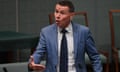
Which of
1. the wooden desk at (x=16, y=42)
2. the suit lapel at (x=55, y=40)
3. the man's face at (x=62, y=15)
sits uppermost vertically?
the man's face at (x=62, y=15)

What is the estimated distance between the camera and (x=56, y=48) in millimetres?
2756

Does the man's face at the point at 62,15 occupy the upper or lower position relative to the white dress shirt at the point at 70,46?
upper

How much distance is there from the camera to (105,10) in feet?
17.5

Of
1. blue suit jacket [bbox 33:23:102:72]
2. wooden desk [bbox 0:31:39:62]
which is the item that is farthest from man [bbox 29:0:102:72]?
wooden desk [bbox 0:31:39:62]

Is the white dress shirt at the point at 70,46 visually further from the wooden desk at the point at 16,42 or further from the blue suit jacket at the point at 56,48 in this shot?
the wooden desk at the point at 16,42

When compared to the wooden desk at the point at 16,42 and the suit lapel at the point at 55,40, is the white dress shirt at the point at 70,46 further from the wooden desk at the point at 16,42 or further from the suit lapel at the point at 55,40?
the wooden desk at the point at 16,42

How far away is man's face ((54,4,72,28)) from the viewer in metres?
2.76

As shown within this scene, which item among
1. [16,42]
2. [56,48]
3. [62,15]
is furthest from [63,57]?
[16,42]

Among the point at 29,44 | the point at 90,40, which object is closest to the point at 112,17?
the point at 29,44

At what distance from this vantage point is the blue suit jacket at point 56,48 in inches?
108

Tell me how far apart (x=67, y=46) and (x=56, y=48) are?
0.35 ft

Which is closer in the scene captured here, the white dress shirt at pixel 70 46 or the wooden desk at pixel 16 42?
the white dress shirt at pixel 70 46

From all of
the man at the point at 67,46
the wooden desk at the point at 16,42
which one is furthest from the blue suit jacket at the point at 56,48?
the wooden desk at the point at 16,42

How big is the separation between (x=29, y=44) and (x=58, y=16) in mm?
1511
